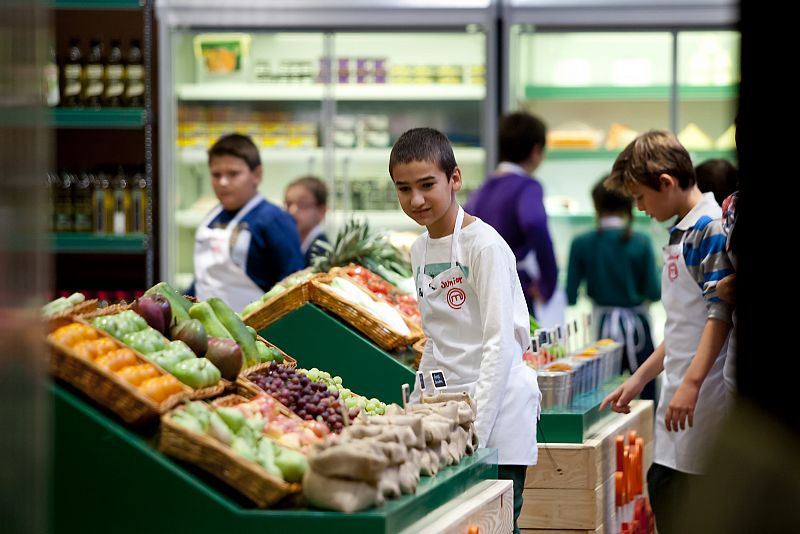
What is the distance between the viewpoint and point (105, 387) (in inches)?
93.1

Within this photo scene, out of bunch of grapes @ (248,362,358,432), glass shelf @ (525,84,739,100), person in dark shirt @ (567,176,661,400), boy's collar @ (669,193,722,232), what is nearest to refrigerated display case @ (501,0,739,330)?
glass shelf @ (525,84,739,100)

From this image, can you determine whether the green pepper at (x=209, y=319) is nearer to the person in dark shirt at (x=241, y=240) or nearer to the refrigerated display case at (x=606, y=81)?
the person in dark shirt at (x=241, y=240)

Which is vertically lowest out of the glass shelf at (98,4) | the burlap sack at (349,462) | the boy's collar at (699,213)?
the burlap sack at (349,462)

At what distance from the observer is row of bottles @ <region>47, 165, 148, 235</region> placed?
24.8ft

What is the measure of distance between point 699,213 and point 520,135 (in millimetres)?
2420

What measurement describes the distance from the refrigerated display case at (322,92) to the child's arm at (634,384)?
370cm

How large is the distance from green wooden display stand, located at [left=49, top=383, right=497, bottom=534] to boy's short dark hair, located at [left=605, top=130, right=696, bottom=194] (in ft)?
5.01

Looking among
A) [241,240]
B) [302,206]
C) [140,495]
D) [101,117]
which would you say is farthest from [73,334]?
[101,117]

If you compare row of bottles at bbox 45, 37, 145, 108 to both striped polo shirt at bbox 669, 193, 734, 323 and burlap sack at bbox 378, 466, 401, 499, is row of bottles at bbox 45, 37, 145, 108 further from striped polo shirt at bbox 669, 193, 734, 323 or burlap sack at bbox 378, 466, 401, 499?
burlap sack at bbox 378, 466, 401, 499

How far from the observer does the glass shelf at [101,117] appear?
7551 mm

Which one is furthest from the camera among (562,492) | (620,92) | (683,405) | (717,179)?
(620,92)

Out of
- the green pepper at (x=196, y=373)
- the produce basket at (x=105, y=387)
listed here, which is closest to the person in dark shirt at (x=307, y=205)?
the green pepper at (x=196, y=373)

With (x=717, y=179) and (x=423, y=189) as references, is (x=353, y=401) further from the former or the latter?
(x=717, y=179)

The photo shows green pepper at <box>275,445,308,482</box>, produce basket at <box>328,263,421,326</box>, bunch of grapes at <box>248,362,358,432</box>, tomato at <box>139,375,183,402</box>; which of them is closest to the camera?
green pepper at <box>275,445,308,482</box>
